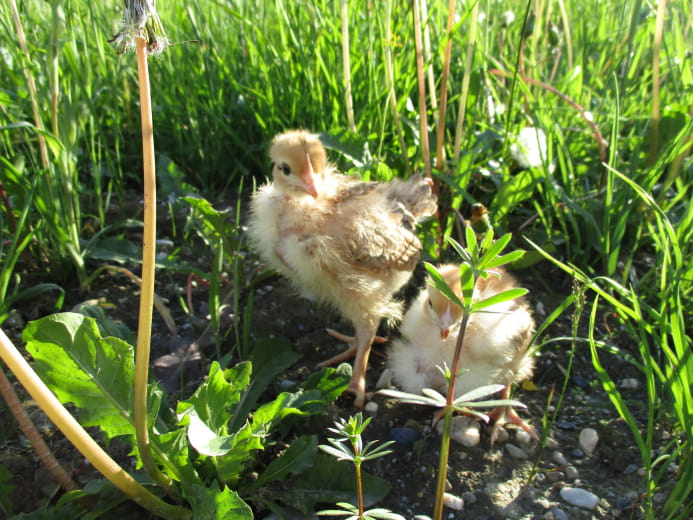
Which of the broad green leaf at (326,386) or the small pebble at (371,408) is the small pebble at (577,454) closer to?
the small pebble at (371,408)

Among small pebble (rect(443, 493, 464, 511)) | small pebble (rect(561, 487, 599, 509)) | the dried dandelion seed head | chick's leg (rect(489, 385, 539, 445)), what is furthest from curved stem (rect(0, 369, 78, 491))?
small pebble (rect(561, 487, 599, 509))

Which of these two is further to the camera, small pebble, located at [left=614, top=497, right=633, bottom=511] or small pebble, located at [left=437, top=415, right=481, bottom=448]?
small pebble, located at [left=437, top=415, right=481, bottom=448]

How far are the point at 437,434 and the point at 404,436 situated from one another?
0.44ft

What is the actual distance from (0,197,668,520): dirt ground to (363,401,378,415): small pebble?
2cm

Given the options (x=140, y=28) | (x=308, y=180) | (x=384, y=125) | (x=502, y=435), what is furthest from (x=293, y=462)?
(x=384, y=125)

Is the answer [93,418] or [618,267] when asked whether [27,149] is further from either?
[618,267]

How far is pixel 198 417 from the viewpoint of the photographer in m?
1.62

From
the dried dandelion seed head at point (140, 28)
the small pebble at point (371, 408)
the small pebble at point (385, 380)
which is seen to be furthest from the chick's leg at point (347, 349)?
the dried dandelion seed head at point (140, 28)

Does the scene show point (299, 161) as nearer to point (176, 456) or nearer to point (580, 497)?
point (176, 456)

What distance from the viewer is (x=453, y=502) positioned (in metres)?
1.90

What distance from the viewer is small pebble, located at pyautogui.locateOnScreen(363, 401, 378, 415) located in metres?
2.32

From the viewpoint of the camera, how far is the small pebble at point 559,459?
6.75 feet

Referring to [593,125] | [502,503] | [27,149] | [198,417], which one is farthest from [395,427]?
[27,149]

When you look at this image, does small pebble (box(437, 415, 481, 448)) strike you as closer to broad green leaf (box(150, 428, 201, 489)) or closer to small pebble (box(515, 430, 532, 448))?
small pebble (box(515, 430, 532, 448))
